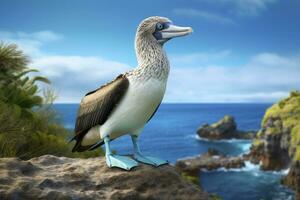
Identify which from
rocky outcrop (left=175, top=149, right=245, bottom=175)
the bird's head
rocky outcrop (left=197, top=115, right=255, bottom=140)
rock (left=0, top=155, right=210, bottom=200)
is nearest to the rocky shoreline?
rocky outcrop (left=175, top=149, right=245, bottom=175)

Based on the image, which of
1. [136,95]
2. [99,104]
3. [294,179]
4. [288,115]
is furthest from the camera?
[288,115]

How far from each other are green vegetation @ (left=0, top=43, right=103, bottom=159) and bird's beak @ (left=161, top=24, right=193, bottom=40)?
555 cm

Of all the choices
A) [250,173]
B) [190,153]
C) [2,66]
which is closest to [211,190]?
[250,173]

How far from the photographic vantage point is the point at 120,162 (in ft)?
20.7

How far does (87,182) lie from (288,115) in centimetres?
4305

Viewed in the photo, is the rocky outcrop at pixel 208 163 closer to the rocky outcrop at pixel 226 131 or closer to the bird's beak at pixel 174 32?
the rocky outcrop at pixel 226 131

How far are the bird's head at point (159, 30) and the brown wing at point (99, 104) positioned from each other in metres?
0.73

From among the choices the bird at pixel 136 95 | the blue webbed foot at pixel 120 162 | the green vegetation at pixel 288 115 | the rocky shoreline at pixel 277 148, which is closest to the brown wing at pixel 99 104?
the bird at pixel 136 95

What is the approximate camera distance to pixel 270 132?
4747cm

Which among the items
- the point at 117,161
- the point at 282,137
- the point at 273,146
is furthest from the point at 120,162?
the point at 273,146

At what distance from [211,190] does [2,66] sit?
40437 millimetres

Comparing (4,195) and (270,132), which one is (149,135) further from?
(4,195)

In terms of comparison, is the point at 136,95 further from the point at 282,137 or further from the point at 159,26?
the point at 282,137

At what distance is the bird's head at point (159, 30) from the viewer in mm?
6316
